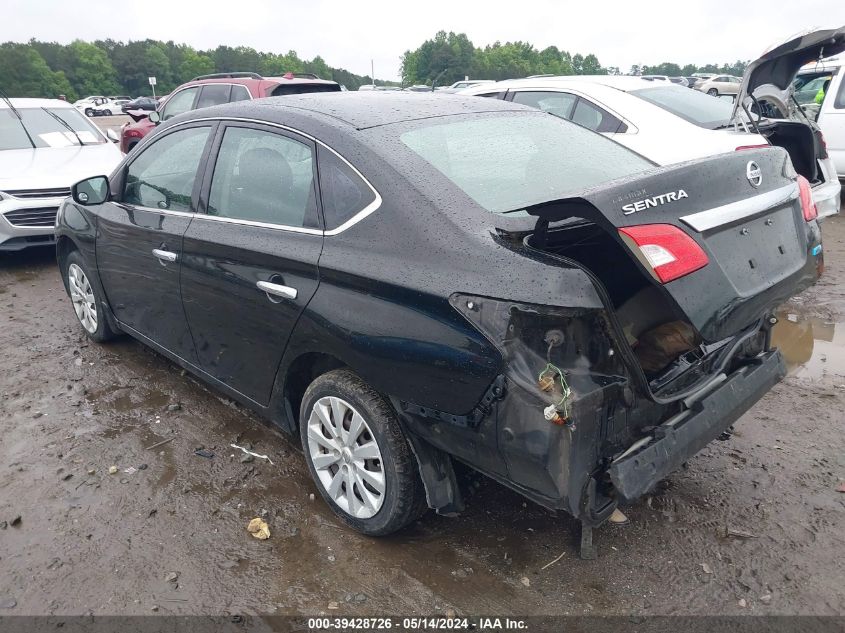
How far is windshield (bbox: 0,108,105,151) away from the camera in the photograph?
797 centimetres

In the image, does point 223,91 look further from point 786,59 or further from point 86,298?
point 786,59

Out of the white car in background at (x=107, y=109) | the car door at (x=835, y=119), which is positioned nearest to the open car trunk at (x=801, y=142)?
the car door at (x=835, y=119)

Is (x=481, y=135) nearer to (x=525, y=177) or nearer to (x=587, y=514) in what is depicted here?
(x=525, y=177)

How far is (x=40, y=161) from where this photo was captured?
752 cm

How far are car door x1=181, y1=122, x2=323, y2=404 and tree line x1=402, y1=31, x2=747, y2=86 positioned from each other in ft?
247

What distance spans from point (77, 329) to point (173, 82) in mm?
101933

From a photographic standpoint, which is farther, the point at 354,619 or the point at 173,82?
the point at 173,82

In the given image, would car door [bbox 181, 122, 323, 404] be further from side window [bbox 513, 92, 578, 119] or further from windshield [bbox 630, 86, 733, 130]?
windshield [bbox 630, 86, 733, 130]

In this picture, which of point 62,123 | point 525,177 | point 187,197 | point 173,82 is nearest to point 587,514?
point 525,177

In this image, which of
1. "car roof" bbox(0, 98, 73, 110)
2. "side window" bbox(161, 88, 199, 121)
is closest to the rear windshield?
"car roof" bbox(0, 98, 73, 110)

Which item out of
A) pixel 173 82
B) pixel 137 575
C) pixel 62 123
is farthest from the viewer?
pixel 173 82

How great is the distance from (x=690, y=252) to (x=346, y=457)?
159cm

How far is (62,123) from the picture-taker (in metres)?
8.59

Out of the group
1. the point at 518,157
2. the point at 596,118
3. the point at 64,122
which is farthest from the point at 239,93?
the point at 518,157
